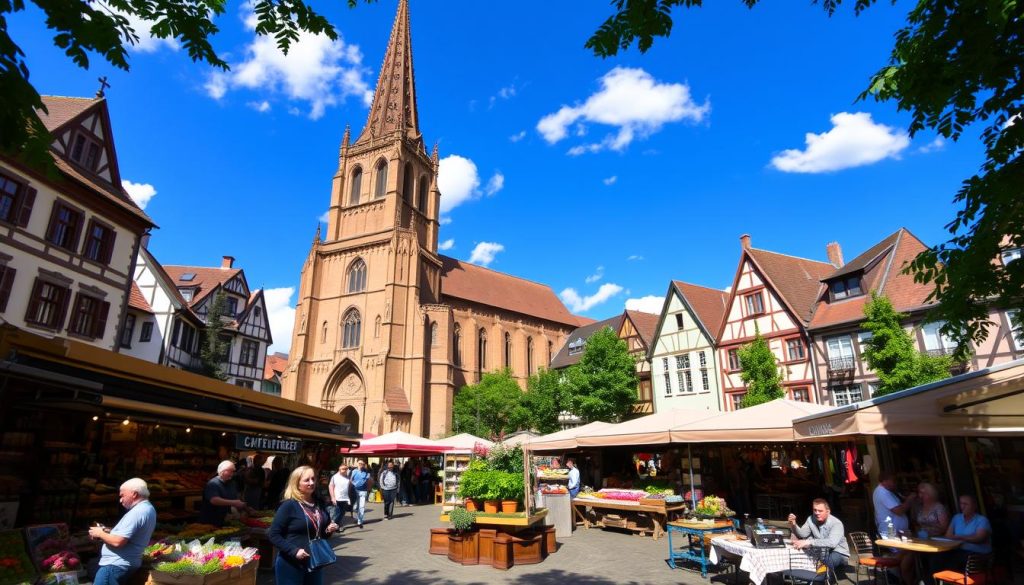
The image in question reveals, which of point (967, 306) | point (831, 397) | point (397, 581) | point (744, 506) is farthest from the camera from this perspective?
point (831, 397)

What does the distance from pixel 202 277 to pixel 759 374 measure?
36.9 m

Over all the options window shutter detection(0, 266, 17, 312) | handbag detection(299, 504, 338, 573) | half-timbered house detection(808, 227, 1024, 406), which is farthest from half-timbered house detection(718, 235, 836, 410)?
window shutter detection(0, 266, 17, 312)

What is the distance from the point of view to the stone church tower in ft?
131

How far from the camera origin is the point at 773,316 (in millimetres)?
26422

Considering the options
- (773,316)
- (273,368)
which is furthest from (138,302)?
(273,368)

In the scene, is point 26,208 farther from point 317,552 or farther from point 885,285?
point 885,285

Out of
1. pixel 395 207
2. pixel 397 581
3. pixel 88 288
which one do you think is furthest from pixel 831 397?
pixel 395 207

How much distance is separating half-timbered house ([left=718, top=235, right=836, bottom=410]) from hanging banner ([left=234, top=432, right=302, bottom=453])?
2144cm

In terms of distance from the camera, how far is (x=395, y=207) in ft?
145

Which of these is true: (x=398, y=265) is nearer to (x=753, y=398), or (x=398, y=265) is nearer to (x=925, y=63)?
(x=753, y=398)

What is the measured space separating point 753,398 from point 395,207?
102ft

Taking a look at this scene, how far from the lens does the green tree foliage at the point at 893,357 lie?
1859cm

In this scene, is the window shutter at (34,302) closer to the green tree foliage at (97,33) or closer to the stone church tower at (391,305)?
the green tree foliage at (97,33)

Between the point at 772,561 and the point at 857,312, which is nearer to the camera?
the point at 772,561
